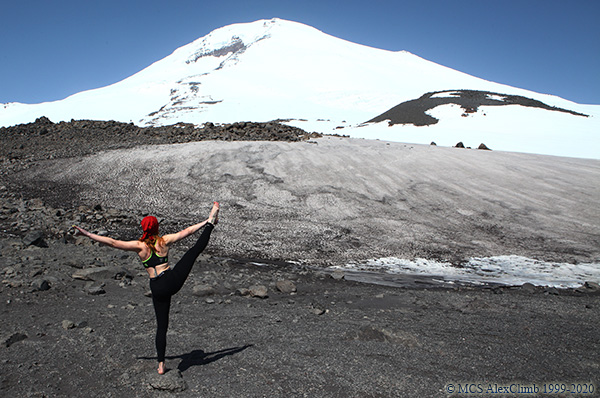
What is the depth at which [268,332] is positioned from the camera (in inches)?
221

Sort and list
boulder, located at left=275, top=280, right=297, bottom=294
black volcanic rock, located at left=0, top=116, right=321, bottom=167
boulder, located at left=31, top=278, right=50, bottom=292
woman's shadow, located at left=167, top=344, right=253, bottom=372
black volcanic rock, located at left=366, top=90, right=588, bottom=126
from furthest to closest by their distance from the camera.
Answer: black volcanic rock, located at left=366, top=90, right=588, bottom=126
black volcanic rock, located at left=0, top=116, right=321, bottom=167
boulder, located at left=275, top=280, right=297, bottom=294
boulder, located at left=31, top=278, right=50, bottom=292
woman's shadow, located at left=167, top=344, right=253, bottom=372

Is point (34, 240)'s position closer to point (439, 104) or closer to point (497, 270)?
point (497, 270)

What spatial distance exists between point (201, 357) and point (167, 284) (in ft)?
4.05

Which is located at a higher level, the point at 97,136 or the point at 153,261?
the point at 97,136

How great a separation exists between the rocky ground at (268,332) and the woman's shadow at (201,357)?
0.08 ft

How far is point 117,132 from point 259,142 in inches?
310

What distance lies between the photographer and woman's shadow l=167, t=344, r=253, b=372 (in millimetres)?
4543

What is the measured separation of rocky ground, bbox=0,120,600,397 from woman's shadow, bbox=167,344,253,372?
0.08 ft

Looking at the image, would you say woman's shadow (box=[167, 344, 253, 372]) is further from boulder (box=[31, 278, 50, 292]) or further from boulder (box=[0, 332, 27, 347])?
boulder (box=[31, 278, 50, 292])

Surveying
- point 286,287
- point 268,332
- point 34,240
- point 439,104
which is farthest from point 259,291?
point 439,104

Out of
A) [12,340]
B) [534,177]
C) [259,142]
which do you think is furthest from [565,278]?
[259,142]

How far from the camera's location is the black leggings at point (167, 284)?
4098mm

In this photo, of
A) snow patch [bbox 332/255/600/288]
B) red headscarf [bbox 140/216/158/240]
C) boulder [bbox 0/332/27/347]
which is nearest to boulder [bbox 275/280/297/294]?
snow patch [bbox 332/255/600/288]

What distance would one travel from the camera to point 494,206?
14547mm
